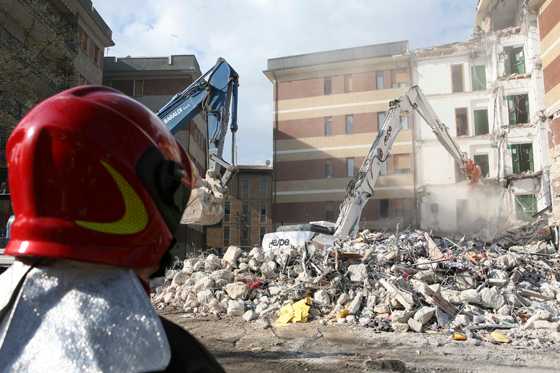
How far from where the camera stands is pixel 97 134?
1030 millimetres

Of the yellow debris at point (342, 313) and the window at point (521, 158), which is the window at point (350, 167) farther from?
the yellow debris at point (342, 313)

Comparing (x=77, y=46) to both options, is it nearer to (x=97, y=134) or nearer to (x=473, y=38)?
(x=473, y=38)

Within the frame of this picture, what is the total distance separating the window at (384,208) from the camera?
113 feet

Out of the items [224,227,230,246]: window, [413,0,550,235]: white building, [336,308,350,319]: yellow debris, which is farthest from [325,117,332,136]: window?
[336,308,350,319]: yellow debris

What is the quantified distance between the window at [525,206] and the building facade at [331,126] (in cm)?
724

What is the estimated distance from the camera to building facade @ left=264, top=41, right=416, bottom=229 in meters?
34.8

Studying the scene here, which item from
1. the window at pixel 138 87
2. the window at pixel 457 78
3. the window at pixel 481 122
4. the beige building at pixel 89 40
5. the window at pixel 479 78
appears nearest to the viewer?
the beige building at pixel 89 40

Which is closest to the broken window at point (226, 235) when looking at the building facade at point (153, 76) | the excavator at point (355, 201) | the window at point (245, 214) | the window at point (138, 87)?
the window at point (245, 214)

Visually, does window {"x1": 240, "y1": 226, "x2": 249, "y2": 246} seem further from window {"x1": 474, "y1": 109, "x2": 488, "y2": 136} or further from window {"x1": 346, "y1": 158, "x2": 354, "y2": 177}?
window {"x1": 474, "y1": 109, "x2": 488, "y2": 136}

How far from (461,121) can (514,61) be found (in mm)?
4885

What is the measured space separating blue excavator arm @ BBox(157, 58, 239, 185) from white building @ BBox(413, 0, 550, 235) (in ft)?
64.3

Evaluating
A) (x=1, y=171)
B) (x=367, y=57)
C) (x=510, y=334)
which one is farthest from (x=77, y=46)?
(x=510, y=334)

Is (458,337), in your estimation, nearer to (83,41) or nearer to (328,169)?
(83,41)

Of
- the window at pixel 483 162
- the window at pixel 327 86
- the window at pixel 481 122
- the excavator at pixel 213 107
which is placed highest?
the window at pixel 327 86
